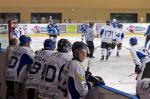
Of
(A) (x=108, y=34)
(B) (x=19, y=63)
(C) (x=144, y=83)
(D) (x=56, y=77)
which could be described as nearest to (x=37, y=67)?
(D) (x=56, y=77)

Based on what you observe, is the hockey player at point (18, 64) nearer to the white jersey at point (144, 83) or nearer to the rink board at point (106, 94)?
the rink board at point (106, 94)

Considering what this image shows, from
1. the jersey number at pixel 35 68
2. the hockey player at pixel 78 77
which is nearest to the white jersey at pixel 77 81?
the hockey player at pixel 78 77

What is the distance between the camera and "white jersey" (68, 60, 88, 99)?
13.3 feet

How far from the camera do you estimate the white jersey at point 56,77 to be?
435cm

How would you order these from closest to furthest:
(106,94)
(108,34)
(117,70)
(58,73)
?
(106,94) → (58,73) → (117,70) → (108,34)

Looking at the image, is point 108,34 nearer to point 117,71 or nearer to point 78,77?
point 117,71

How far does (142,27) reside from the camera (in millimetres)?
26797

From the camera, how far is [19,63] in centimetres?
548

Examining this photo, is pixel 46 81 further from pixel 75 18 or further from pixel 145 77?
pixel 75 18

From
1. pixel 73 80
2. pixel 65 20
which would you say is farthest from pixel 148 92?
pixel 65 20

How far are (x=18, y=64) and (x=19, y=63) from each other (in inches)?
0.8

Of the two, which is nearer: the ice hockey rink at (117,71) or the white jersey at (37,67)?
the white jersey at (37,67)

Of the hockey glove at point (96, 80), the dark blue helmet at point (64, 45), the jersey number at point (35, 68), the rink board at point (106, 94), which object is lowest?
the rink board at point (106, 94)

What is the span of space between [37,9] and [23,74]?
27.6m
